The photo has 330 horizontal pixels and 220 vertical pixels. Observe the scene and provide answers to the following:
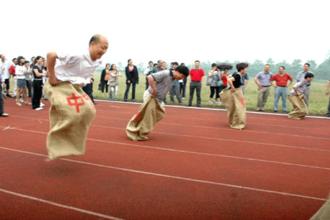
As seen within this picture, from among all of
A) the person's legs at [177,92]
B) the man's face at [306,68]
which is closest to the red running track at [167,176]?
the man's face at [306,68]

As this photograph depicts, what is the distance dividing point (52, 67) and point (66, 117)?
0.66m

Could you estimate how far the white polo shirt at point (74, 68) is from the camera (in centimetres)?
518

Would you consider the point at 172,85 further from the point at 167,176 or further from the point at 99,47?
the point at 99,47

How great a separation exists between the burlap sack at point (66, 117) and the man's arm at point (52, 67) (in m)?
0.07

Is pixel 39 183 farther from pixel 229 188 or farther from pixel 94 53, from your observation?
pixel 229 188

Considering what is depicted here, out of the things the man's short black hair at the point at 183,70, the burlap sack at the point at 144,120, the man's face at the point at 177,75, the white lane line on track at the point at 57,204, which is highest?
the man's short black hair at the point at 183,70

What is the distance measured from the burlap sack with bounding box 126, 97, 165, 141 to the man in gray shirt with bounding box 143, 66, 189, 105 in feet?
0.42

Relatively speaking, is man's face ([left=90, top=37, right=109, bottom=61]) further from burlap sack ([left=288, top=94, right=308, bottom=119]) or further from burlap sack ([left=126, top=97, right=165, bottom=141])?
burlap sack ([left=288, top=94, right=308, bottom=119])

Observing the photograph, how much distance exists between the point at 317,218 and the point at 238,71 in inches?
299

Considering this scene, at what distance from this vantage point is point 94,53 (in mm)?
5281

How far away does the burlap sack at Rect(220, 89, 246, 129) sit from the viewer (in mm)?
10506

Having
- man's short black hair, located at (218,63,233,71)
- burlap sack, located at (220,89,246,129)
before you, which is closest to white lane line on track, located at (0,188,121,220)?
burlap sack, located at (220,89,246,129)

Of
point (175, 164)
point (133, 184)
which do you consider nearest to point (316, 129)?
point (175, 164)

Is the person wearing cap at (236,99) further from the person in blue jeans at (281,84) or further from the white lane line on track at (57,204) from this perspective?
the white lane line on track at (57,204)
